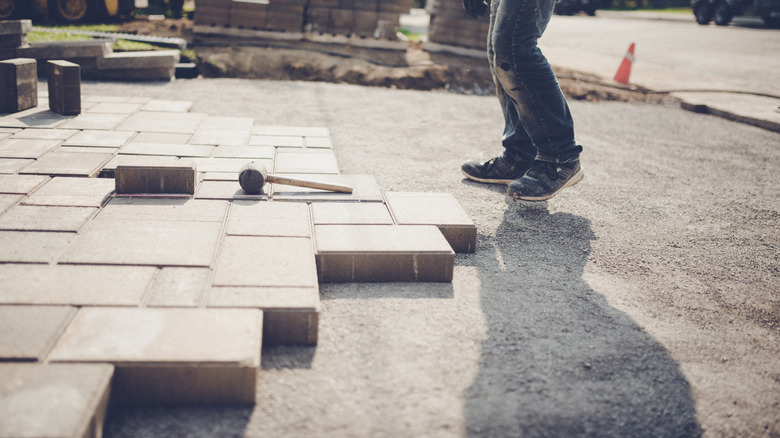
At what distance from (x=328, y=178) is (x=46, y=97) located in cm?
279

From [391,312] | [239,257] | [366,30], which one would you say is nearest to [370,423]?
[391,312]

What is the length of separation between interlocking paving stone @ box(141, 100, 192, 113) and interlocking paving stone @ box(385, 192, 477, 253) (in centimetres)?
234

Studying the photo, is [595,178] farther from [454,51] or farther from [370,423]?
[454,51]

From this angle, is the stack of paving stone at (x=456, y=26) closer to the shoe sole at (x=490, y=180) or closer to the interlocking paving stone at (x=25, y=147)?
the shoe sole at (x=490, y=180)

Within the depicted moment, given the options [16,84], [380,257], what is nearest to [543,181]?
[380,257]

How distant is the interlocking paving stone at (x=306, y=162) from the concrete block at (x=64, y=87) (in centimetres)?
156

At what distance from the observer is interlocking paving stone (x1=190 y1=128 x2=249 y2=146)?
11.8 feet

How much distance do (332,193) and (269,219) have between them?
1.56 feet

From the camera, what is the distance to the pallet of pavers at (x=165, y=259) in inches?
56.9

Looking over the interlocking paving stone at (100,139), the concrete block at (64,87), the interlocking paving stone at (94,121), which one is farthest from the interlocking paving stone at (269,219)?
the concrete block at (64,87)

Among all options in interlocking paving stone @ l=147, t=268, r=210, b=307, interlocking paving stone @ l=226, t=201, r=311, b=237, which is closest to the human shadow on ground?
interlocking paving stone @ l=226, t=201, r=311, b=237

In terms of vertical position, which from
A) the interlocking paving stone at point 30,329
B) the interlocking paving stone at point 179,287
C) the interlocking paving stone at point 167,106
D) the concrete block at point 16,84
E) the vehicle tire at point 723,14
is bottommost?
the interlocking paving stone at point 30,329

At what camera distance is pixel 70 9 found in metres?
9.20

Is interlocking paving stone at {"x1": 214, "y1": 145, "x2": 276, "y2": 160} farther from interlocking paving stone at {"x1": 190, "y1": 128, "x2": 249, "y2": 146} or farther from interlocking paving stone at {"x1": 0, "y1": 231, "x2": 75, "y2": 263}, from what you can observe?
interlocking paving stone at {"x1": 0, "y1": 231, "x2": 75, "y2": 263}
